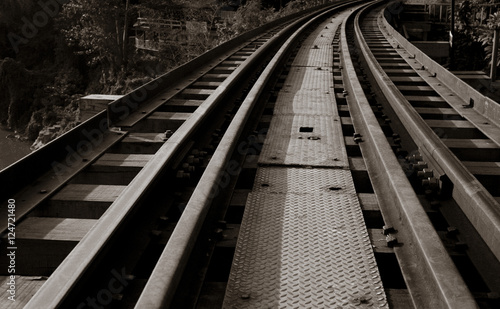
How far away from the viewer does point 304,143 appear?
4.73 metres

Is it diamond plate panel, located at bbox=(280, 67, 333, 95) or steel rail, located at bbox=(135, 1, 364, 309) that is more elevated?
diamond plate panel, located at bbox=(280, 67, 333, 95)

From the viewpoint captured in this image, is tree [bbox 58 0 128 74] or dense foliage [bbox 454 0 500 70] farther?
tree [bbox 58 0 128 74]

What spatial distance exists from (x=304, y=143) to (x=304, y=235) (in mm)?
1794

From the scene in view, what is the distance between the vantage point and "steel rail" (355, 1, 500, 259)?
2758mm

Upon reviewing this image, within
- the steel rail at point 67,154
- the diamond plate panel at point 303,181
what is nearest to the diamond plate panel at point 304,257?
the diamond plate panel at point 303,181

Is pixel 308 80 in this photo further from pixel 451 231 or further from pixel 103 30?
pixel 103 30

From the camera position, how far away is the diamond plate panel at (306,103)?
5.97 meters

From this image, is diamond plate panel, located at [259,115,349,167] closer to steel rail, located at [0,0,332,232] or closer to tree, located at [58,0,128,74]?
steel rail, located at [0,0,332,232]

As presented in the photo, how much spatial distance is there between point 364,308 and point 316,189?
137 cm

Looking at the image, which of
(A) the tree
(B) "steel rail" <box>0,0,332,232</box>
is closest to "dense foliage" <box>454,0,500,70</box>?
(B) "steel rail" <box>0,0,332,232</box>

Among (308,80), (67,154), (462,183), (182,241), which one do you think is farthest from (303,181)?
(308,80)

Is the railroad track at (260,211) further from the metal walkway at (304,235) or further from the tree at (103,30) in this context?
the tree at (103,30)

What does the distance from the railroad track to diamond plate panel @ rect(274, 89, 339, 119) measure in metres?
0.10

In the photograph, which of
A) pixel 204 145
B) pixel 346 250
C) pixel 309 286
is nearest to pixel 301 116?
pixel 204 145
